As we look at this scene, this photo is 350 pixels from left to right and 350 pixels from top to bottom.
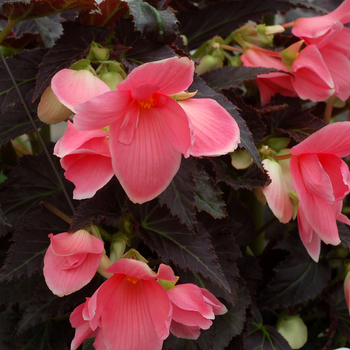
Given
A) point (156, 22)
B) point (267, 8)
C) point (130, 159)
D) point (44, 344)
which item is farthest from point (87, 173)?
point (267, 8)

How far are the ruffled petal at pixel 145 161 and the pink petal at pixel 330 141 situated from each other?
15 cm

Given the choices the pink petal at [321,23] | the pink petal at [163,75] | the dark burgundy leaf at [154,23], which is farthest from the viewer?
the pink petal at [321,23]

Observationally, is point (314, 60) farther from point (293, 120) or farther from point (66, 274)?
point (66, 274)

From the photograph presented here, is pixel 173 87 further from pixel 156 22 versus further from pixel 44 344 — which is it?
pixel 44 344

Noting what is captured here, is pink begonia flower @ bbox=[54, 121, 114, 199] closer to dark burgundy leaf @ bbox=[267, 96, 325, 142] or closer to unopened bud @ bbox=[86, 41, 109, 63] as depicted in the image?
unopened bud @ bbox=[86, 41, 109, 63]

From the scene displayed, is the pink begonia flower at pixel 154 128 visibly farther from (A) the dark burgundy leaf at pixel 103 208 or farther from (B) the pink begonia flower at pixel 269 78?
(B) the pink begonia flower at pixel 269 78

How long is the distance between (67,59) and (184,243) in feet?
0.73

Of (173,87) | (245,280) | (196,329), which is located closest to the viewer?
(173,87)

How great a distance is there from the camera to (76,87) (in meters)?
0.32

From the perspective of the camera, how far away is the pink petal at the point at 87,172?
32cm

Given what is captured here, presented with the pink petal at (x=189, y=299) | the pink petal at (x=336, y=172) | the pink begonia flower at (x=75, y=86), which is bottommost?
the pink petal at (x=189, y=299)

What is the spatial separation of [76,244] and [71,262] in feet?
0.05

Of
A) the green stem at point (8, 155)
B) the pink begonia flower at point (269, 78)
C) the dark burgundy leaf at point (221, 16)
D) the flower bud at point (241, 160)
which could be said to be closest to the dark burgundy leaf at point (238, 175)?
the flower bud at point (241, 160)

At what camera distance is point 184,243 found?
16.3 inches
